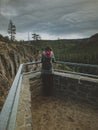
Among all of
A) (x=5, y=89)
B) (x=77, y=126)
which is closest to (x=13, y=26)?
(x=5, y=89)

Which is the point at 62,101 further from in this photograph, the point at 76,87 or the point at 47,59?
the point at 47,59

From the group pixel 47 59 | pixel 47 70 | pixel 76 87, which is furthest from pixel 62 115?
pixel 47 59

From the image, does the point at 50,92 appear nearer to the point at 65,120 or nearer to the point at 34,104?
the point at 34,104

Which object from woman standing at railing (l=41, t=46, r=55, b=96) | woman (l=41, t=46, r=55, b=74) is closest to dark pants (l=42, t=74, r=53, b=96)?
woman standing at railing (l=41, t=46, r=55, b=96)

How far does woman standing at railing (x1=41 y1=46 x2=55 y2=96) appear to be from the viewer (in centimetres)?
621

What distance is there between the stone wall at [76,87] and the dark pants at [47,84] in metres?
0.24

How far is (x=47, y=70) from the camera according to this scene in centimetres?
634

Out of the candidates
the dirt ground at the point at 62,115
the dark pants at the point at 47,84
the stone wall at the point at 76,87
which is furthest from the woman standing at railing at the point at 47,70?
the dirt ground at the point at 62,115

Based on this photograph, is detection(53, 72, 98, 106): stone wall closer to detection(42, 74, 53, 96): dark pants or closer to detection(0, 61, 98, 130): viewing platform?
detection(0, 61, 98, 130): viewing platform

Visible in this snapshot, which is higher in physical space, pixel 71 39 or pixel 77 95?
pixel 71 39

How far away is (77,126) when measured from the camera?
14.1 feet

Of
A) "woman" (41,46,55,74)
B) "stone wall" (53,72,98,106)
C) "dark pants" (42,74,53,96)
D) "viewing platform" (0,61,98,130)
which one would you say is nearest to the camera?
"viewing platform" (0,61,98,130)

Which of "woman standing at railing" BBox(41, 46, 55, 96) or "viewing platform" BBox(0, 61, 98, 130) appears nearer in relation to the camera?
"viewing platform" BBox(0, 61, 98, 130)

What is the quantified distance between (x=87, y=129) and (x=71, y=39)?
10937 cm
